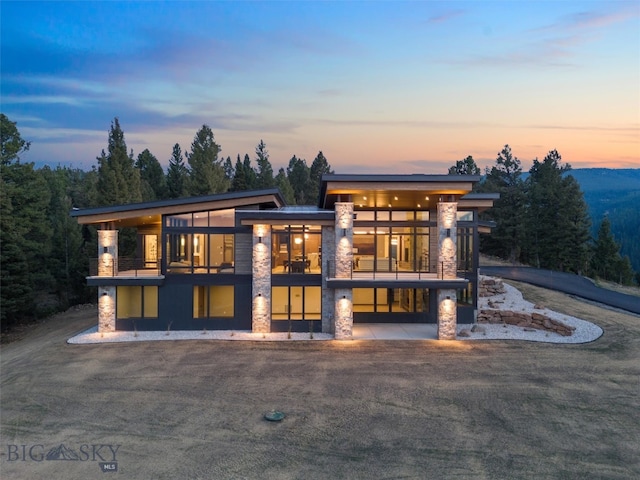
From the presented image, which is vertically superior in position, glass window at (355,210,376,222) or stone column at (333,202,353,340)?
glass window at (355,210,376,222)

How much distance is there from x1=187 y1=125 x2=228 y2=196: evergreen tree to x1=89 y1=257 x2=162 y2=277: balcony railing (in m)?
18.7

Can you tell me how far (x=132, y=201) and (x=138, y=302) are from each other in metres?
19.2

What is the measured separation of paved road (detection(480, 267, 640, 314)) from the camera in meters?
24.9

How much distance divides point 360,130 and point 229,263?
27455 mm

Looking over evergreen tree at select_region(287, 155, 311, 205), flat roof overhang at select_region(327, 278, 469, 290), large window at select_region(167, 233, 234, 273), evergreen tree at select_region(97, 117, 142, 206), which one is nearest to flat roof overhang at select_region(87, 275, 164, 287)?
large window at select_region(167, 233, 234, 273)

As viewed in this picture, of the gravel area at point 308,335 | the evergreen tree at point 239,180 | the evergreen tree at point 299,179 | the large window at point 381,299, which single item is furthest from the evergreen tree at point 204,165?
the evergreen tree at point 299,179

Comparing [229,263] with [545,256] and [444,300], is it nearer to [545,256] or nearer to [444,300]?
[444,300]

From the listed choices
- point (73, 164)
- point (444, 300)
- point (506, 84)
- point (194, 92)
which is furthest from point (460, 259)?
point (73, 164)

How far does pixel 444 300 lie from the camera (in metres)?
18.6

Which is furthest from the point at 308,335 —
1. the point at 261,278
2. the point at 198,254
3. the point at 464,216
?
the point at 464,216

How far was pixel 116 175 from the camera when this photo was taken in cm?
3500

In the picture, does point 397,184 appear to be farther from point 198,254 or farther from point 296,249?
point 198,254

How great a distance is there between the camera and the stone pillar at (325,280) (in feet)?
64.8

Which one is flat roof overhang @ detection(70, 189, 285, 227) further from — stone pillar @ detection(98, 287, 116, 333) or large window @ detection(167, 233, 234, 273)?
stone pillar @ detection(98, 287, 116, 333)
